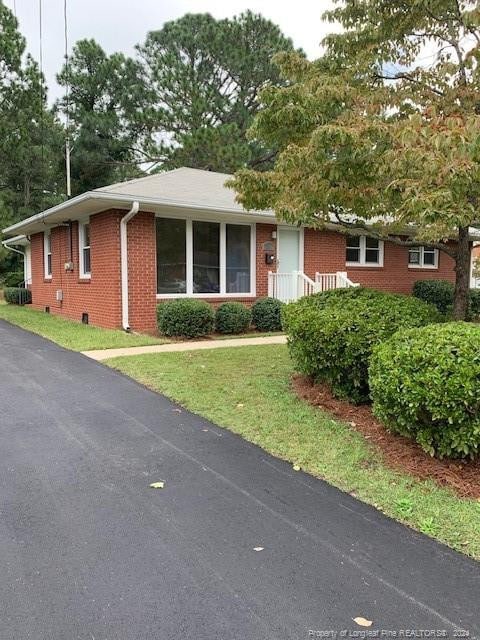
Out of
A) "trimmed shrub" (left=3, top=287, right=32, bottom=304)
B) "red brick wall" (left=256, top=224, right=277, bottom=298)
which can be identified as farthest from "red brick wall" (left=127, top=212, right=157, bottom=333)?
"trimmed shrub" (left=3, top=287, right=32, bottom=304)

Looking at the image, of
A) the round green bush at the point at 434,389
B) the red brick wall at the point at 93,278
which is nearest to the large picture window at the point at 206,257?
the red brick wall at the point at 93,278

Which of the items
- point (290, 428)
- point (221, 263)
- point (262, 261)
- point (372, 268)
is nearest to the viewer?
point (290, 428)

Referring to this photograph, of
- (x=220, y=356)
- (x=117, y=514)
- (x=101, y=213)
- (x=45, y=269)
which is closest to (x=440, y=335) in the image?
(x=117, y=514)

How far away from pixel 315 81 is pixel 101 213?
23.7 feet

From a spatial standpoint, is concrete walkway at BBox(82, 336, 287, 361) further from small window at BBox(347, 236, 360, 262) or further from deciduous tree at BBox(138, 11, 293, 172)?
deciduous tree at BBox(138, 11, 293, 172)

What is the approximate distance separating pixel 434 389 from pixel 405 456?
782mm

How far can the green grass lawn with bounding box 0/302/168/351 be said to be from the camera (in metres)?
9.49

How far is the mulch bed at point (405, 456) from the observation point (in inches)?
148

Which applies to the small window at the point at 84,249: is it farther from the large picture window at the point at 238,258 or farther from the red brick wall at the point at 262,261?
the red brick wall at the point at 262,261

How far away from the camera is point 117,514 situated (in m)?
3.23

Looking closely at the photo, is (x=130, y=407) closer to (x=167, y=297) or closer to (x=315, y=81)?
(x=315, y=81)

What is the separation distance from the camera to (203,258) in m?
12.5

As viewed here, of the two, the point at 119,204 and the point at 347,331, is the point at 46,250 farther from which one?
the point at 347,331

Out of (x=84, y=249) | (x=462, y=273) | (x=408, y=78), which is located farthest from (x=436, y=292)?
(x=408, y=78)
